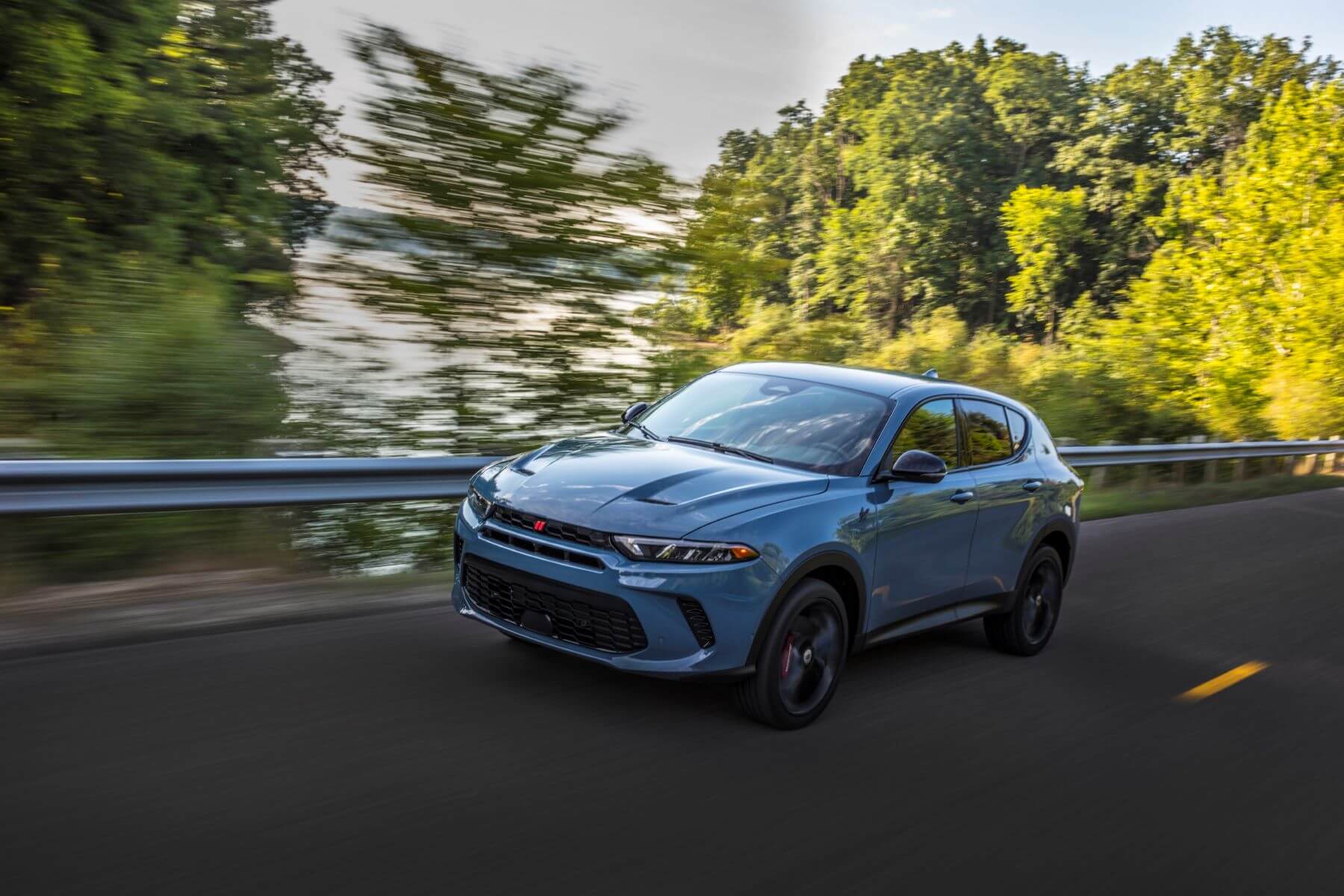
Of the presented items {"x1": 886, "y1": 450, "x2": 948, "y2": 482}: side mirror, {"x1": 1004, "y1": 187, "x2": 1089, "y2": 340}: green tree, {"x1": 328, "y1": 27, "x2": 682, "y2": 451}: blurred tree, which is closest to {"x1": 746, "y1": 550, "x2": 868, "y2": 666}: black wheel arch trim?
{"x1": 886, "y1": 450, "x2": 948, "y2": 482}: side mirror

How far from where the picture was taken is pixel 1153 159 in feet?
178

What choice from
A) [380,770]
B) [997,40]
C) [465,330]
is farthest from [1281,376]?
[997,40]

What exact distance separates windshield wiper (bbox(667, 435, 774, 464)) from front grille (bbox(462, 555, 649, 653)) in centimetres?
122

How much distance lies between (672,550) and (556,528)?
0.52 m

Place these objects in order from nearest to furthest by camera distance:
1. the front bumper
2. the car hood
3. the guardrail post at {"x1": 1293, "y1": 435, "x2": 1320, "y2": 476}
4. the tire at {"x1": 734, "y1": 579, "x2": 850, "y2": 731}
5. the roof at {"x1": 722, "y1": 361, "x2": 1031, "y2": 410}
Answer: the front bumper, the car hood, the tire at {"x1": 734, "y1": 579, "x2": 850, "y2": 731}, the roof at {"x1": 722, "y1": 361, "x2": 1031, "y2": 410}, the guardrail post at {"x1": 1293, "y1": 435, "x2": 1320, "y2": 476}

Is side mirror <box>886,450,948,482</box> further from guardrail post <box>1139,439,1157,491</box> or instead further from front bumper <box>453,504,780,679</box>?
guardrail post <box>1139,439,1157,491</box>

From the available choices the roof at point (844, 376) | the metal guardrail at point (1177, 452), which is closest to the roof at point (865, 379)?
the roof at point (844, 376)

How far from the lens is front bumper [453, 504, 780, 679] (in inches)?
194

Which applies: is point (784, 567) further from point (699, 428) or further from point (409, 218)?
point (409, 218)

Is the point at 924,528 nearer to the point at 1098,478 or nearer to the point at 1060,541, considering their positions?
the point at 1060,541

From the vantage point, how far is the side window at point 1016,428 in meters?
7.22

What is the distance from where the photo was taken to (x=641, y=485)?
5285mm

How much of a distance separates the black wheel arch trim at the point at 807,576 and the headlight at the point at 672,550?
0.31m

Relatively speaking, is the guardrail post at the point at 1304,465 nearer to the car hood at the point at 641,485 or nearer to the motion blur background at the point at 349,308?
the motion blur background at the point at 349,308
